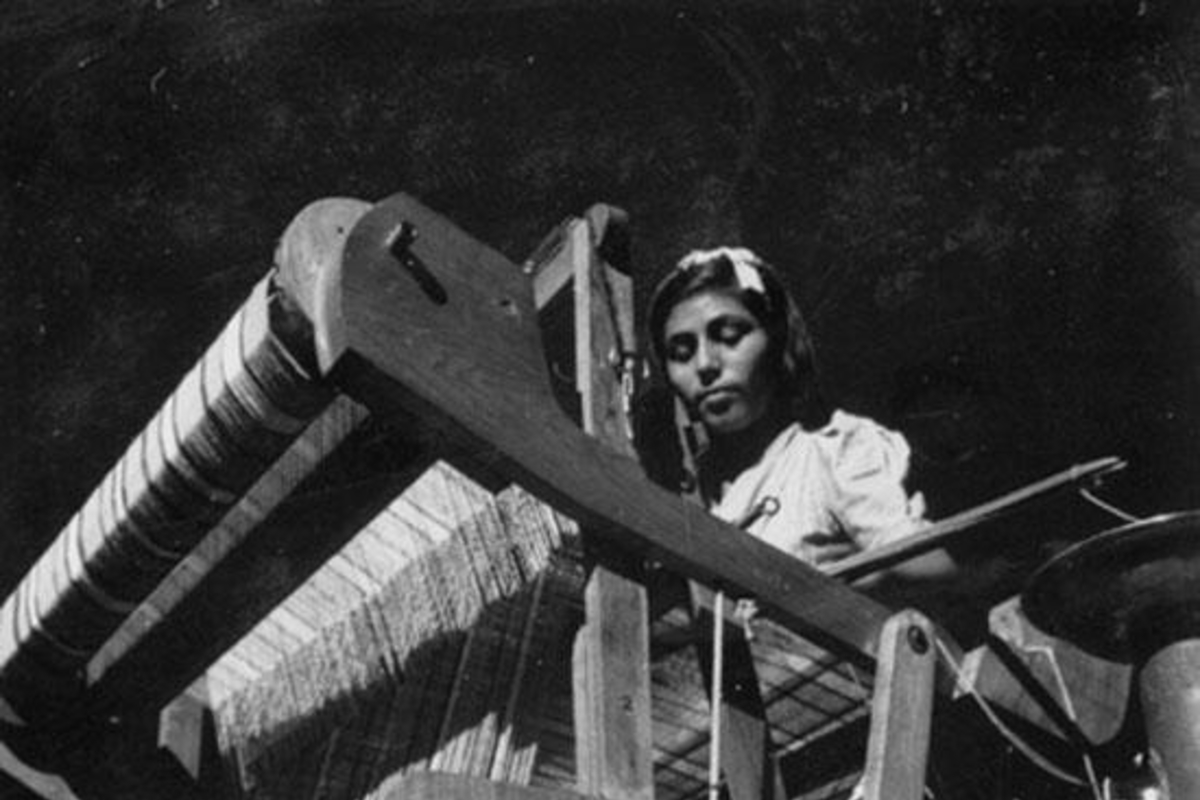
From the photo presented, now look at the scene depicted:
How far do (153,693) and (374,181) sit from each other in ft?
9.95

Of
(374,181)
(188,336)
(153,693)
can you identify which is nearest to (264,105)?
(374,181)

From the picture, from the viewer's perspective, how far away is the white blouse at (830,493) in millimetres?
4113

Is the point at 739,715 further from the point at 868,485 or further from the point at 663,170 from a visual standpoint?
the point at 663,170

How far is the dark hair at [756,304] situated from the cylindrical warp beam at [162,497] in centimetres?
204

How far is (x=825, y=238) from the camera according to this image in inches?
254

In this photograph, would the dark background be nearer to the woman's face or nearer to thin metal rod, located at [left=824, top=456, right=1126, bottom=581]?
the woman's face

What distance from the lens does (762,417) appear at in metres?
4.76

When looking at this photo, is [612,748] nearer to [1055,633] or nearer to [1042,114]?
[1055,633]

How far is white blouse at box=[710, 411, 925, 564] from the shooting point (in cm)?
411

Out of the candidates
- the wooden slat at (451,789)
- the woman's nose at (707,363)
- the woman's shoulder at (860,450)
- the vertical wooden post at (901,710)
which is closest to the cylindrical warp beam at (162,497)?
the wooden slat at (451,789)

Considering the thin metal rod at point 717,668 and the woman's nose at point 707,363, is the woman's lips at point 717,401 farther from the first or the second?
the thin metal rod at point 717,668

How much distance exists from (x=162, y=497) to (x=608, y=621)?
71 cm

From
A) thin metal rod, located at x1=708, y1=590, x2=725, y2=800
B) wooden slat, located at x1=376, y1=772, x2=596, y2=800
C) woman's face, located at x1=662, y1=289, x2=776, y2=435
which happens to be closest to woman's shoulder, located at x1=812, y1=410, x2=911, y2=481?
woman's face, located at x1=662, y1=289, x2=776, y2=435

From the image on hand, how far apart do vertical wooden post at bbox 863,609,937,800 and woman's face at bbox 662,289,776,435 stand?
68.4 inches
